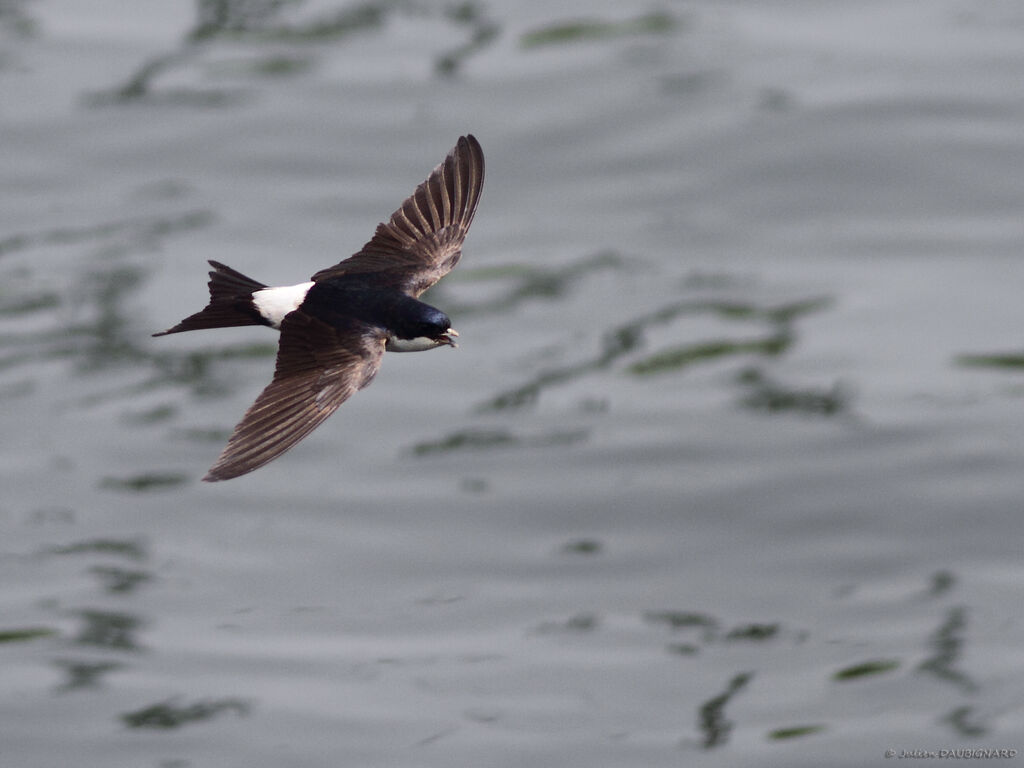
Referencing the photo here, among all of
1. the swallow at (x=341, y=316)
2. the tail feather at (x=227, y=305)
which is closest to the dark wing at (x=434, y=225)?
the swallow at (x=341, y=316)

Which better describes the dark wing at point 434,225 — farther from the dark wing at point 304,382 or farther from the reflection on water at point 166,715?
the reflection on water at point 166,715

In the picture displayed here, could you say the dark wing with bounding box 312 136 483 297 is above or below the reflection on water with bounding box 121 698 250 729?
above

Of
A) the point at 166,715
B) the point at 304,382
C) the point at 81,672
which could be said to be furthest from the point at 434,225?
the point at 81,672

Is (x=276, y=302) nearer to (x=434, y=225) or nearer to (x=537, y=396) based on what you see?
(x=434, y=225)

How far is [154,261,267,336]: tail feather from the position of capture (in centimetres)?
500

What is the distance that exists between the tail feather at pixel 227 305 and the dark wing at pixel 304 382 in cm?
16

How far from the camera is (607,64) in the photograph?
16.5 metres

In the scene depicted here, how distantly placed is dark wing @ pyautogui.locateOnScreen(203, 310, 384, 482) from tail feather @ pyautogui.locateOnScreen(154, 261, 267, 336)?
16cm

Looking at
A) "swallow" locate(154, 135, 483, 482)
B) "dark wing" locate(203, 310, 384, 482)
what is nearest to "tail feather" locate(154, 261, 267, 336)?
"swallow" locate(154, 135, 483, 482)

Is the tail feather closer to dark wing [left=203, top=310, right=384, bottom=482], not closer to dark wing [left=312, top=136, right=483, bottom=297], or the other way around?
dark wing [left=203, top=310, right=384, bottom=482]

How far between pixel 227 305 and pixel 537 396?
8322mm

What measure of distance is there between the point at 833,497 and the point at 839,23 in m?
5.45

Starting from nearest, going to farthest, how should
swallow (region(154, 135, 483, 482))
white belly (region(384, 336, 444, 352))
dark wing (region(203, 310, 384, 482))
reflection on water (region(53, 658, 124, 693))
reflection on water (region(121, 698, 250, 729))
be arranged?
dark wing (region(203, 310, 384, 482)), swallow (region(154, 135, 483, 482)), white belly (region(384, 336, 444, 352)), reflection on water (region(121, 698, 250, 729)), reflection on water (region(53, 658, 124, 693))

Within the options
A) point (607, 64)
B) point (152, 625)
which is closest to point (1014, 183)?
point (607, 64)
